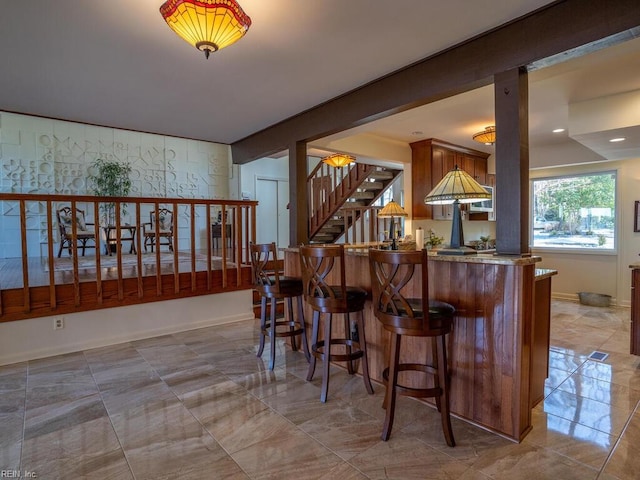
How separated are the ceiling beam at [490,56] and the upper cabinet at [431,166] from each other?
234cm

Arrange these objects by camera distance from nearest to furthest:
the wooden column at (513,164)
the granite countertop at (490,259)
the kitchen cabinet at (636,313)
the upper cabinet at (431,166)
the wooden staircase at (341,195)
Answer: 1. the granite countertop at (490,259)
2. the wooden column at (513,164)
3. the kitchen cabinet at (636,313)
4. the upper cabinet at (431,166)
5. the wooden staircase at (341,195)

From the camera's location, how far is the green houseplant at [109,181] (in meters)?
6.29

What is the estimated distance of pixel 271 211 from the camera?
27.2 feet

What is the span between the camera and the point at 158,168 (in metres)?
7.12

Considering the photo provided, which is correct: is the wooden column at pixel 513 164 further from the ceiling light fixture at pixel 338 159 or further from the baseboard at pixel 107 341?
the baseboard at pixel 107 341

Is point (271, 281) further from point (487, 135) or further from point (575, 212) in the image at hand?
point (575, 212)

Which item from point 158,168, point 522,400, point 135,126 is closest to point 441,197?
point 522,400

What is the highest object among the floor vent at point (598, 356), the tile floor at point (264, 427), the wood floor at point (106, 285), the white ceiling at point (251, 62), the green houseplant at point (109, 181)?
the white ceiling at point (251, 62)

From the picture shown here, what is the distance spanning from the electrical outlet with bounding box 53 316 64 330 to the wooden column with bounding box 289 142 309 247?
7.95 ft

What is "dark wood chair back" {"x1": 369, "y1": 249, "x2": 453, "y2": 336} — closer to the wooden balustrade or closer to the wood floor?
the wooden balustrade

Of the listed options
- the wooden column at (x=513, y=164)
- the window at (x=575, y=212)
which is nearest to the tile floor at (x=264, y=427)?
the wooden column at (x=513, y=164)

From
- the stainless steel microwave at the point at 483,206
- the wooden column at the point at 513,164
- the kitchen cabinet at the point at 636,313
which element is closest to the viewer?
the wooden column at the point at 513,164

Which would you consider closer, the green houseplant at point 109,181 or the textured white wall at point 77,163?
the textured white wall at point 77,163

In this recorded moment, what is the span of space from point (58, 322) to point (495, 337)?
12.9ft
